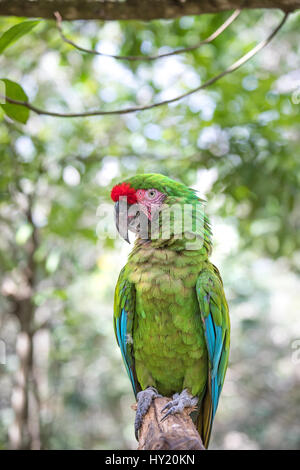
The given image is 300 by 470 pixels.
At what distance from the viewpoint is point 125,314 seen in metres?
1.41

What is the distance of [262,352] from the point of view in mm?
7504

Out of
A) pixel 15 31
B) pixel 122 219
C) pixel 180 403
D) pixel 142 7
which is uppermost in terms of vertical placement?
pixel 142 7

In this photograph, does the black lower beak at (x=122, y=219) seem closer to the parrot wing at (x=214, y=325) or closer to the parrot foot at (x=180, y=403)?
the parrot wing at (x=214, y=325)

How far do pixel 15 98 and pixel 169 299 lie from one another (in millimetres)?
760

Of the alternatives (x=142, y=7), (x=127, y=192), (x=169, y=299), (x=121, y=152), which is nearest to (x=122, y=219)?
(x=127, y=192)

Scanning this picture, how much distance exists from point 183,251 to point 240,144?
123 centimetres

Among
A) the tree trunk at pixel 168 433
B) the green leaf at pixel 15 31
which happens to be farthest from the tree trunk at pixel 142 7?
the tree trunk at pixel 168 433

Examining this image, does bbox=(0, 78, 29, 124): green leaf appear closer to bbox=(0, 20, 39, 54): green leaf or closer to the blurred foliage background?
bbox=(0, 20, 39, 54): green leaf

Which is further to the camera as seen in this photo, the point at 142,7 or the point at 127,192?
the point at 142,7

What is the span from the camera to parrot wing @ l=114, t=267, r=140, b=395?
Answer: 139 cm

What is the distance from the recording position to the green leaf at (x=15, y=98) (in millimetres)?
1094

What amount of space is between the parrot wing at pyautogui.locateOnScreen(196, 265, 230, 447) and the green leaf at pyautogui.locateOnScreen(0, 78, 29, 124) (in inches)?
29.2

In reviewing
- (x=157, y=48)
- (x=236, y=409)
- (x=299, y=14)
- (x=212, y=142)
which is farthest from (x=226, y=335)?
(x=236, y=409)

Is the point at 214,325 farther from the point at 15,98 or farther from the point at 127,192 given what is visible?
the point at 15,98
